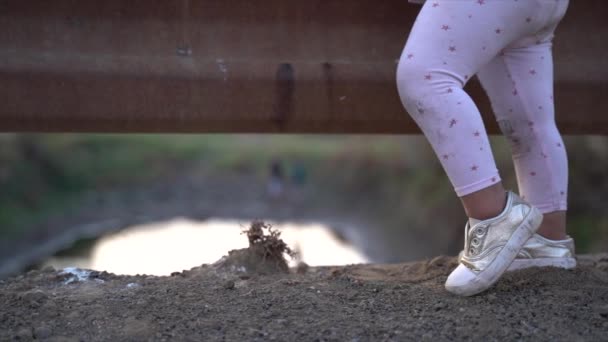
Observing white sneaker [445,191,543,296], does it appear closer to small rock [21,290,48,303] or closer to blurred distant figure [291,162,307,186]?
small rock [21,290,48,303]

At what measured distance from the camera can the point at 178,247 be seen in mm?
14430

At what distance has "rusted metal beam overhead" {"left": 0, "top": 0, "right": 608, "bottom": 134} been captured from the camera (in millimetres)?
2859

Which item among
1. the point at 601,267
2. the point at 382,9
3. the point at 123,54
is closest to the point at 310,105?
the point at 382,9

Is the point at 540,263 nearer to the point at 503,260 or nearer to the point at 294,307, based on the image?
the point at 503,260

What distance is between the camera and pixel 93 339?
2.19 m

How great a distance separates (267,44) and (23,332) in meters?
1.52

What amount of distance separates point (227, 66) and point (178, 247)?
11821 mm

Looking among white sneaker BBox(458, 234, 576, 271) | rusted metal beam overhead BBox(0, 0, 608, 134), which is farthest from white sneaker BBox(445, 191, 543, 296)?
rusted metal beam overhead BBox(0, 0, 608, 134)

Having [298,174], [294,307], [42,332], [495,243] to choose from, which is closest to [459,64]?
[495,243]

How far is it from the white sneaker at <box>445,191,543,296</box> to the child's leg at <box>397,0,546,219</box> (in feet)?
0.23

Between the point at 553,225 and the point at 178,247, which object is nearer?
the point at 553,225

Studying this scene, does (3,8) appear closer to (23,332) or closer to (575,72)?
(23,332)

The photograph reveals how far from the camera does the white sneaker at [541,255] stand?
9.25ft

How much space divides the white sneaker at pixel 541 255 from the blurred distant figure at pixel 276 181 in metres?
21.2
